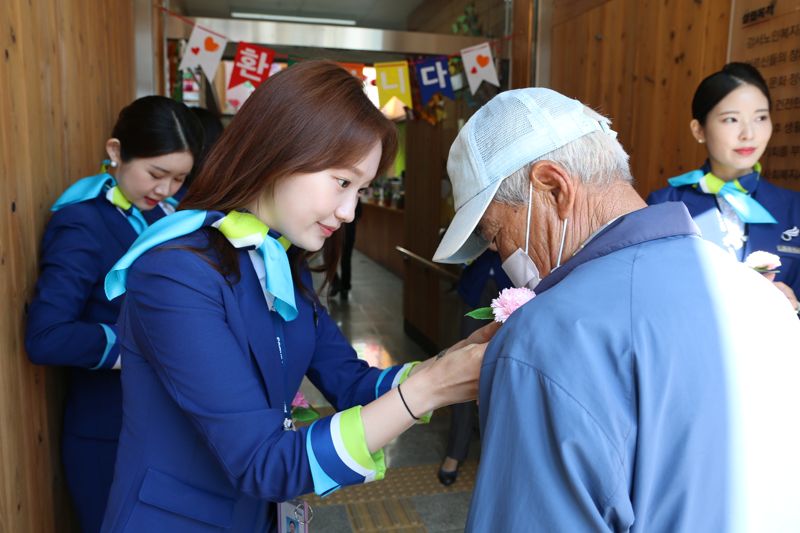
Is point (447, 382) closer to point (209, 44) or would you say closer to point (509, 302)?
point (509, 302)

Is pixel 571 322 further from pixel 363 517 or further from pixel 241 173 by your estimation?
pixel 363 517

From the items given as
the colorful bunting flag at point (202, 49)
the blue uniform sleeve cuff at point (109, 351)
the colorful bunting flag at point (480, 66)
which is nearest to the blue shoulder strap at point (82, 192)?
the blue uniform sleeve cuff at point (109, 351)

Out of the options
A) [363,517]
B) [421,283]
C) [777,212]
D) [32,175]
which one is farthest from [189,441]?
[421,283]

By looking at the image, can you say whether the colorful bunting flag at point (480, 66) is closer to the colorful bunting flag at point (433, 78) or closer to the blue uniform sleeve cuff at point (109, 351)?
the colorful bunting flag at point (433, 78)

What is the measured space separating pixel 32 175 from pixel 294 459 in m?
1.22

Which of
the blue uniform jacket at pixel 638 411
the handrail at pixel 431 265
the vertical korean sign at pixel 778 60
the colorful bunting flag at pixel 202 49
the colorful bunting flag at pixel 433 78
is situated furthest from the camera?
the handrail at pixel 431 265

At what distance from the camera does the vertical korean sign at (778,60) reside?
2.24 m

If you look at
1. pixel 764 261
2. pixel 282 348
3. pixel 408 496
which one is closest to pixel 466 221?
pixel 282 348

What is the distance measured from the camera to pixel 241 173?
118cm

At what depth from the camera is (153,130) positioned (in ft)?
6.43

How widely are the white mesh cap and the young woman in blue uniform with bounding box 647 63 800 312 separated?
1.29m

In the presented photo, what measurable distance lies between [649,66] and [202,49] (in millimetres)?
2571

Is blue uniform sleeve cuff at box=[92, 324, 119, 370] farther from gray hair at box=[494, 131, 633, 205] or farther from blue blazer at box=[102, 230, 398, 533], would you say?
gray hair at box=[494, 131, 633, 205]

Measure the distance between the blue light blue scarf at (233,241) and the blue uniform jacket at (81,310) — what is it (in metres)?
0.53
